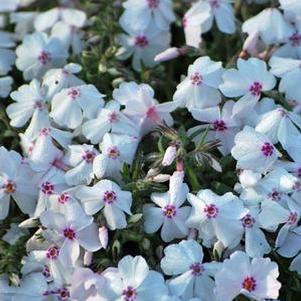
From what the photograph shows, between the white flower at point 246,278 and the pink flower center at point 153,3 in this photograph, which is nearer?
the white flower at point 246,278

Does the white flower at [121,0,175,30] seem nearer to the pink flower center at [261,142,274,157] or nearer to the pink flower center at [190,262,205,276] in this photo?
the pink flower center at [261,142,274,157]

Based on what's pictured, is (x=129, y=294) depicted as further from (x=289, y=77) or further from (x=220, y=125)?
(x=289, y=77)

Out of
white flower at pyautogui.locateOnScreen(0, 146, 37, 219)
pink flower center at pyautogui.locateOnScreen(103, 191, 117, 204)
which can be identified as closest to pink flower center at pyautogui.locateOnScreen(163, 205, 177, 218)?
pink flower center at pyautogui.locateOnScreen(103, 191, 117, 204)

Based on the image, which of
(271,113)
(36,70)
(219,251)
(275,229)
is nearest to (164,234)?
(219,251)

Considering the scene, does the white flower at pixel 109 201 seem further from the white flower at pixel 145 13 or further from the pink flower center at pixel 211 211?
the white flower at pixel 145 13

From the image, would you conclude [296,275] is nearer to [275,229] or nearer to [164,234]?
[275,229]

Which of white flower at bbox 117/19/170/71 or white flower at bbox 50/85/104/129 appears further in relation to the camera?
white flower at bbox 117/19/170/71

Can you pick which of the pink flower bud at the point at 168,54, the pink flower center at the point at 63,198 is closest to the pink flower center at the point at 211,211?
the pink flower center at the point at 63,198
